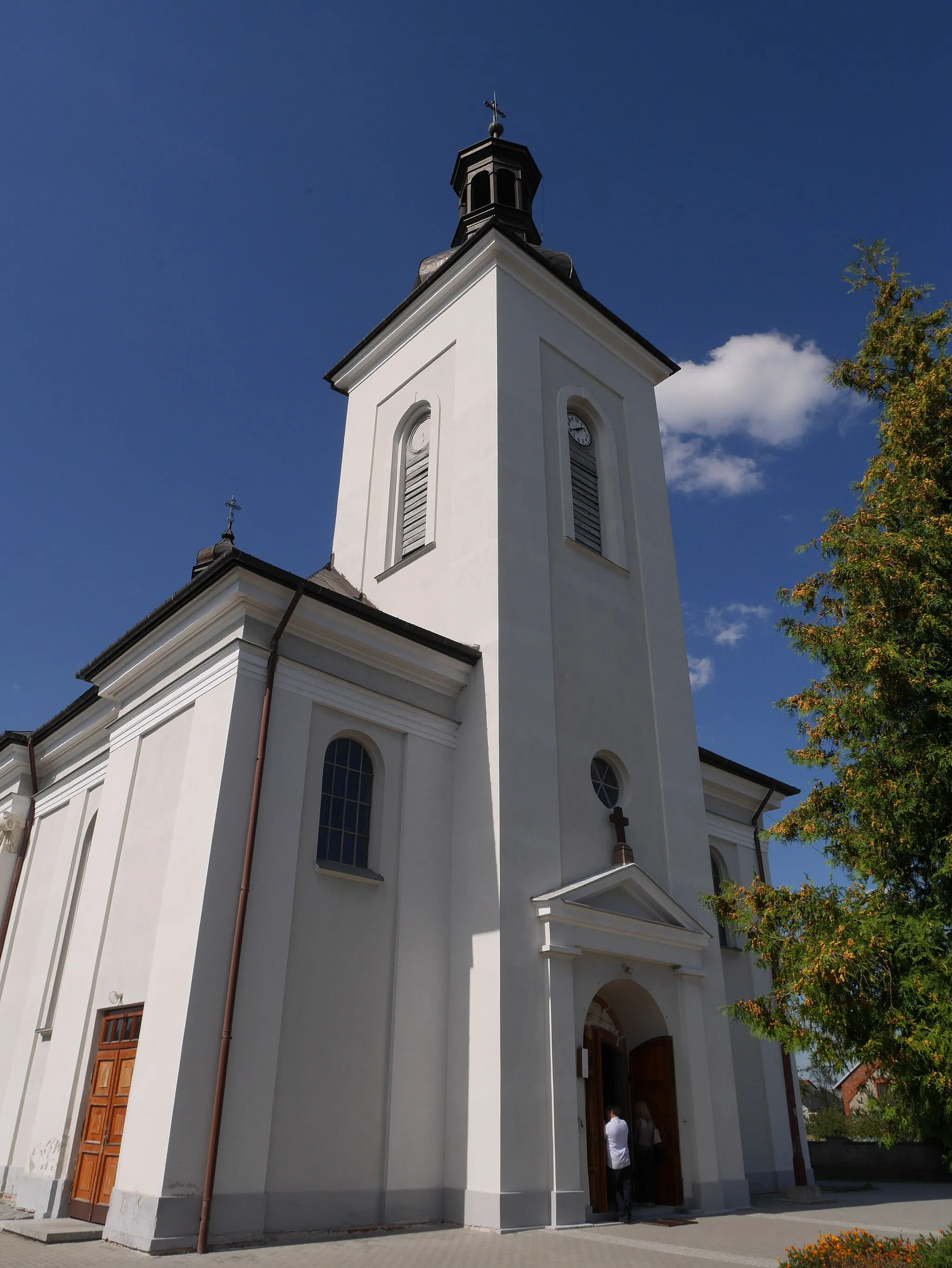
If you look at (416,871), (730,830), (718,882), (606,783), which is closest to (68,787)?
(416,871)

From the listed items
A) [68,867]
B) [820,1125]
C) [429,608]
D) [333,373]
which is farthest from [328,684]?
[820,1125]

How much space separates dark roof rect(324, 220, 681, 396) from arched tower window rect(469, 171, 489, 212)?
110 inches

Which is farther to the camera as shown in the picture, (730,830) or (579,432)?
(730,830)

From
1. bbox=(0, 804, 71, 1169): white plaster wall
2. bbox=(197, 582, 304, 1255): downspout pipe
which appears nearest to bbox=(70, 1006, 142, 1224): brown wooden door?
bbox=(197, 582, 304, 1255): downspout pipe

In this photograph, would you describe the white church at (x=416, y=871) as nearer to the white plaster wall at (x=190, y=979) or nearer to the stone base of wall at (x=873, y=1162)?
the white plaster wall at (x=190, y=979)

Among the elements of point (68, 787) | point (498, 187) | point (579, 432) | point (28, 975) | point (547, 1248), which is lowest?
point (547, 1248)

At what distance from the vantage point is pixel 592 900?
1264 centimetres

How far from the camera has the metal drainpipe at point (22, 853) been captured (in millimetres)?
17078

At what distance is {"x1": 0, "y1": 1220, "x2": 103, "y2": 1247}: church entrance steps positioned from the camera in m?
9.70

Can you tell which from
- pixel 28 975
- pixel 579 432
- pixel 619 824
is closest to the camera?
pixel 619 824

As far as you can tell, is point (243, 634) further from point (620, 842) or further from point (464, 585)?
point (620, 842)

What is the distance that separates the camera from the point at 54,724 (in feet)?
56.2

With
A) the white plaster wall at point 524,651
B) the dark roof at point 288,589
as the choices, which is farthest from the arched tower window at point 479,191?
the dark roof at point 288,589

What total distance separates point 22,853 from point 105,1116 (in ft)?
26.4
